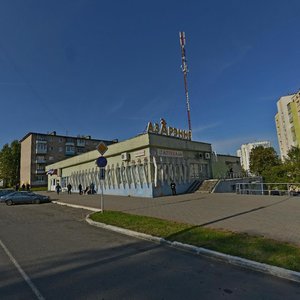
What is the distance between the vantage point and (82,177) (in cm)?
3569

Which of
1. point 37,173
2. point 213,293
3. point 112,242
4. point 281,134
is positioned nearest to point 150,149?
point 112,242

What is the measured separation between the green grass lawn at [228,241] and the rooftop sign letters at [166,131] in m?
16.1

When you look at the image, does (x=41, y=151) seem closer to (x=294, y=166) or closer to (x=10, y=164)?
(x=10, y=164)

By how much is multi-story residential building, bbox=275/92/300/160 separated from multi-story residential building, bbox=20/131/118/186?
54598 mm

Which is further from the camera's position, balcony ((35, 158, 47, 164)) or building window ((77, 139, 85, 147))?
building window ((77, 139, 85, 147))

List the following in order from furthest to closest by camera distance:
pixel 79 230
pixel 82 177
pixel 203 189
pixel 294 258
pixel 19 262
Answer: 1. pixel 82 177
2. pixel 203 189
3. pixel 79 230
4. pixel 19 262
5. pixel 294 258

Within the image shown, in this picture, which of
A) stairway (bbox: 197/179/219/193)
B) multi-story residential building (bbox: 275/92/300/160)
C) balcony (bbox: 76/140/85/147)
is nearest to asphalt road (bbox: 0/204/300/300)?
stairway (bbox: 197/179/219/193)

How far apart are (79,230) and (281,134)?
7065 cm

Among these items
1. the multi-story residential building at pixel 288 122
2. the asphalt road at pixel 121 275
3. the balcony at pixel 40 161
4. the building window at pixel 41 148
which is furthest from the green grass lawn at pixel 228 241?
the building window at pixel 41 148

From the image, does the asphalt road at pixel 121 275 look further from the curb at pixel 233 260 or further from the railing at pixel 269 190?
the railing at pixel 269 190

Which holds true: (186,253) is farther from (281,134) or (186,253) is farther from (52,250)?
(281,134)

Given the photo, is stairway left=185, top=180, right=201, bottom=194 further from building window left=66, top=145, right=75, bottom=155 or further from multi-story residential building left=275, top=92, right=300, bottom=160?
building window left=66, top=145, right=75, bottom=155

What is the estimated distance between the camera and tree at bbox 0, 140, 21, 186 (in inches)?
2948

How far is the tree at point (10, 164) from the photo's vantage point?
74.9 metres
